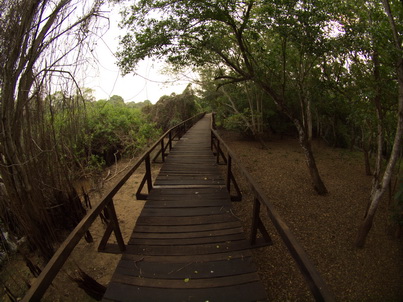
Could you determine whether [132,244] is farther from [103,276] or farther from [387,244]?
[387,244]

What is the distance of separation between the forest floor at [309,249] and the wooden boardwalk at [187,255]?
27.8 inches

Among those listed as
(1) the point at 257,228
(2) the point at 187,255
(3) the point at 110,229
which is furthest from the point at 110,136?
(1) the point at 257,228

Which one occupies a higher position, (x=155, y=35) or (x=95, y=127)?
(x=155, y=35)

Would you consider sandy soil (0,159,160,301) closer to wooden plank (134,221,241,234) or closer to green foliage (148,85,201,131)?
wooden plank (134,221,241,234)

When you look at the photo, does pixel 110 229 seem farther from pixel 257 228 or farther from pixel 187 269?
pixel 257 228

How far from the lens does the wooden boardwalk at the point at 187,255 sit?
6.87 feet

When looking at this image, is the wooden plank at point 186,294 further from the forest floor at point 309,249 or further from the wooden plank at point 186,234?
the forest floor at point 309,249

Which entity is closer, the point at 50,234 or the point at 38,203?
the point at 38,203

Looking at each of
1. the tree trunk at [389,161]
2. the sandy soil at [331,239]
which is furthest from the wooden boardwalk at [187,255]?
the tree trunk at [389,161]

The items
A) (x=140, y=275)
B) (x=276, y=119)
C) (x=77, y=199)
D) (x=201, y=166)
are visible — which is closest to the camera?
(x=140, y=275)

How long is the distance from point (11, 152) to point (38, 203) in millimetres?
884

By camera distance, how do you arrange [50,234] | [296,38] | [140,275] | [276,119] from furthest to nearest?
[276,119] < [296,38] < [50,234] < [140,275]

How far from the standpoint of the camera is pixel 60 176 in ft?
12.8

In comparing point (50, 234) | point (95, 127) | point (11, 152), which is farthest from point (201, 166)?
point (95, 127)
